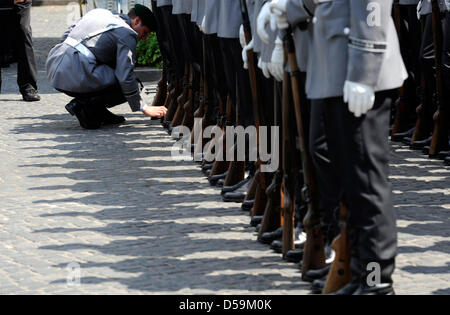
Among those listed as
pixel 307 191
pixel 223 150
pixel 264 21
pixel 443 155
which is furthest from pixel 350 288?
pixel 443 155

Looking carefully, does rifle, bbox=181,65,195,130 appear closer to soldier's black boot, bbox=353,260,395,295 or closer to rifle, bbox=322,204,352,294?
rifle, bbox=322,204,352,294

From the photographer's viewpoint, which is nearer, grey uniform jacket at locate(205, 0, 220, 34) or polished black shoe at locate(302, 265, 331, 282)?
polished black shoe at locate(302, 265, 331, 282)

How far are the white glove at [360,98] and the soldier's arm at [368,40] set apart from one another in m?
0.02

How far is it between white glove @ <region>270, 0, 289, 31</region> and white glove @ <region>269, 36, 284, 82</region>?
0.20 meters

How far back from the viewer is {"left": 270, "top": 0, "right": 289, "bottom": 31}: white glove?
5262 millimetres

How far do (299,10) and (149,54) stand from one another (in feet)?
32.3

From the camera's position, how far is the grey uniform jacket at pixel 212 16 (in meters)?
7.43

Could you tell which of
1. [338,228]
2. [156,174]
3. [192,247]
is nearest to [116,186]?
[156,174]

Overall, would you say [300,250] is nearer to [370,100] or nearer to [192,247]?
[192,247]

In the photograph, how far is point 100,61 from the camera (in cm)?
1042

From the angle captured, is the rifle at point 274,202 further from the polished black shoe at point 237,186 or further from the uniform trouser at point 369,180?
the uniform trouser at point 369,180

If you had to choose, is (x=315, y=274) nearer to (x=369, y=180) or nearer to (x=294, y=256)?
(x=294, y=256)

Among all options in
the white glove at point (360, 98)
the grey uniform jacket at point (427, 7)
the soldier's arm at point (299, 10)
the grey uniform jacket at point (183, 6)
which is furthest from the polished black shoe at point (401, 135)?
the white glove at point (360, 98)

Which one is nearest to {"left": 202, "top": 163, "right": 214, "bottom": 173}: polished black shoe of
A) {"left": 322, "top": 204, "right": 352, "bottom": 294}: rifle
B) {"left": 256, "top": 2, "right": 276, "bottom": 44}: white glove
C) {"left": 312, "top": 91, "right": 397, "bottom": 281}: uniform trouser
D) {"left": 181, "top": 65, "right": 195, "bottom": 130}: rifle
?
{"left": 181, "top": 65, "right": 195, "bottom": 130}: rifle
